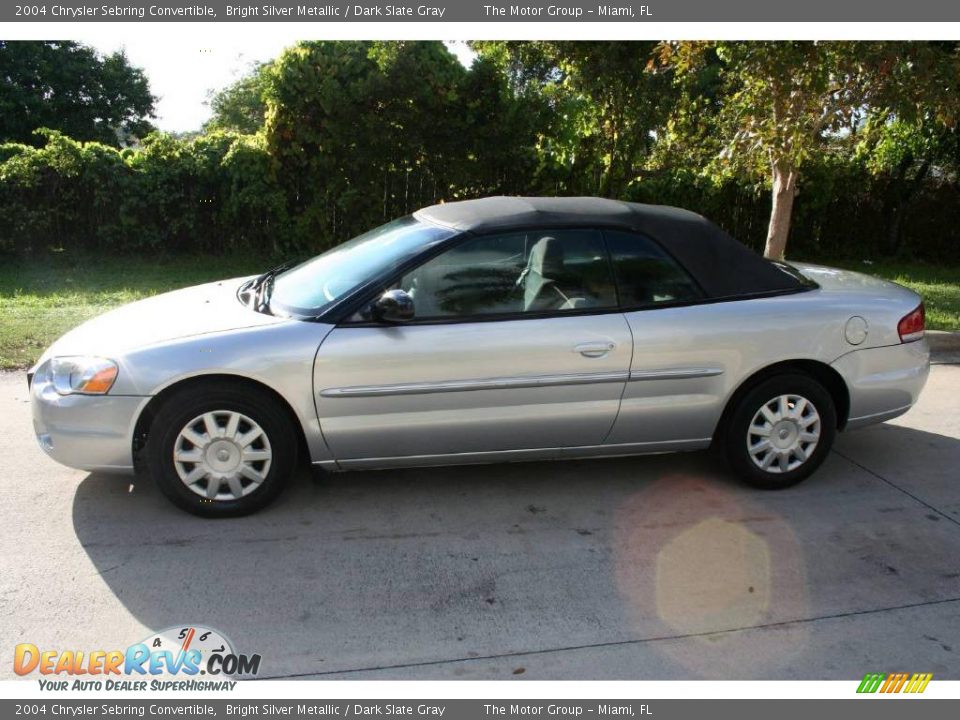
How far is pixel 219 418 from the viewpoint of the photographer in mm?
4133

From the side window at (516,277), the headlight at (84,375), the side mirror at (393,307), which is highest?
the side window at (516,277)

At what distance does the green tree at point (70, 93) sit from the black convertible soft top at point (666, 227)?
21062 mm

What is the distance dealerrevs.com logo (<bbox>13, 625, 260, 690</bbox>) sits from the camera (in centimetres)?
309

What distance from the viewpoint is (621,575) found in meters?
3.83

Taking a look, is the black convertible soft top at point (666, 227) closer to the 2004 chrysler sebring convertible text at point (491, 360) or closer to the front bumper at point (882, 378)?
the 2004 chrysler sebring convertible text at point (491, 360)

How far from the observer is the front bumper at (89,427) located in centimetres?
407

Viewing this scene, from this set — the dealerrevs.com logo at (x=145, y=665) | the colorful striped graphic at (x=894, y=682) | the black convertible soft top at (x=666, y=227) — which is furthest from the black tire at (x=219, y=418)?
the colorful striped graphic at (x=894, y=682)

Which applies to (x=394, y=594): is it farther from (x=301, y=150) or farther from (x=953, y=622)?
(x=301, y=150)

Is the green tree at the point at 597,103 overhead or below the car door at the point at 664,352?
overhead

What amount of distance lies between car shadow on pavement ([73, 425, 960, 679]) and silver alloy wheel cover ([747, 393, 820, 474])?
0.62ft

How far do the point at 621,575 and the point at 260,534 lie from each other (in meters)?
1.69

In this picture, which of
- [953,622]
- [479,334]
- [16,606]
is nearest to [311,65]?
[479,334]

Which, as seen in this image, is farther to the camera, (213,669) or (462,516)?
(462,516)

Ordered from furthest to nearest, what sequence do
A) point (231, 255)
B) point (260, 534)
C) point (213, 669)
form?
point (231, 255), point (260, 534), point (213, 669)
